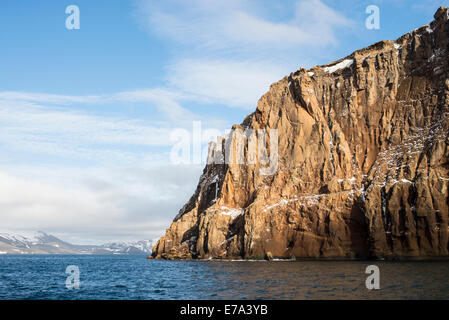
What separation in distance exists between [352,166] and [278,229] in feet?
95.1

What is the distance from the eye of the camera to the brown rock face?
9438cm

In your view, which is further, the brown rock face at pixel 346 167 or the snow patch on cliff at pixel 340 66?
the snow patch on cliff at pixel 340 66

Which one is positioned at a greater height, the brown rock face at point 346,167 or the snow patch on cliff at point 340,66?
the snow patch on cliff at point 340,66

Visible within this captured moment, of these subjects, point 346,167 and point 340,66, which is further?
point 340,66

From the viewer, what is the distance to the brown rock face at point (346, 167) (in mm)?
94375

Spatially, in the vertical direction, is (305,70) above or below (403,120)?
above

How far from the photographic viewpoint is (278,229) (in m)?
110

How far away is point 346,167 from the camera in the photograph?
117500 mm

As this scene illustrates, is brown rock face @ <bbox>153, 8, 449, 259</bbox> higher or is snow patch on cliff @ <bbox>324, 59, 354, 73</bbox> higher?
snow patch on cliff @ <bbox>324, 59, 354, 73</bbox>

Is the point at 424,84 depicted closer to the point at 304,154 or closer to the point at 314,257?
the point at 304,154

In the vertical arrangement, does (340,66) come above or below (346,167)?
above

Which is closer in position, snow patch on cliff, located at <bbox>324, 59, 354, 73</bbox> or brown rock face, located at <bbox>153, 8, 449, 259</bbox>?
brown rock face, located at <bbox>153, 8, 449, 259</bbox>
